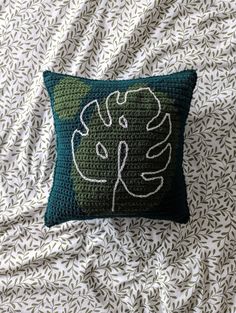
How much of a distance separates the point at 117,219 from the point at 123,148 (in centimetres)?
23

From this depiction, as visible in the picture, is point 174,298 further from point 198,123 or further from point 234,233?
point 198,123

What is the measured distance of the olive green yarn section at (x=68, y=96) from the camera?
46.3 inches

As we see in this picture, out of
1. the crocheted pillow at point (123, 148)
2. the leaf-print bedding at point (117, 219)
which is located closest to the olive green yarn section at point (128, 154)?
the crocheted pillow at point (123, 148)

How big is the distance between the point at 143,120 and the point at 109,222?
289 millimetres

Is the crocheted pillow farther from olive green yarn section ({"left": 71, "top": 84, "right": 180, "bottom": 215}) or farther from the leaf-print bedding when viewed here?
the leaf-print bedding

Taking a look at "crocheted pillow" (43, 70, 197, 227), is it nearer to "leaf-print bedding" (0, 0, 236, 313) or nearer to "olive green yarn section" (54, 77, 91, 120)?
"olive green yarn section" (54, 77, 91, 120)

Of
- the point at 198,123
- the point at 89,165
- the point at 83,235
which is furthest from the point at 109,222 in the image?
the point at 198,123

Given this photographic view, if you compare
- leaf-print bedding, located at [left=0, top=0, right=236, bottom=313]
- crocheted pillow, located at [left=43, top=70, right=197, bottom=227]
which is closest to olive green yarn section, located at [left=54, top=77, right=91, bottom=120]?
crocheted pillow, located at [left=43, top=70, right=197, bottom=227]

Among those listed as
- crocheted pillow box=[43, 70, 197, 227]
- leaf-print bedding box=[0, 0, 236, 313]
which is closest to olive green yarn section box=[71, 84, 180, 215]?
crocheted pillow box=[43, 70, 197, 227]

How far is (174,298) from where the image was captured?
1.22 metres

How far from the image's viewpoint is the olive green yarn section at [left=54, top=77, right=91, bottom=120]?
3.85 ft

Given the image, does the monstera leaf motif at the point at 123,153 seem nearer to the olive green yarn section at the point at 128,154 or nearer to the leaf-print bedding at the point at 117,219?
the olive green yarn section at the point at 128,154

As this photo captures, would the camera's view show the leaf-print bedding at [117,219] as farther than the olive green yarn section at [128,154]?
Yes

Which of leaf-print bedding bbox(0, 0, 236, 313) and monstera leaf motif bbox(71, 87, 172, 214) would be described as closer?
monstera leaf motif bbox(71, 87, 172, 214)
